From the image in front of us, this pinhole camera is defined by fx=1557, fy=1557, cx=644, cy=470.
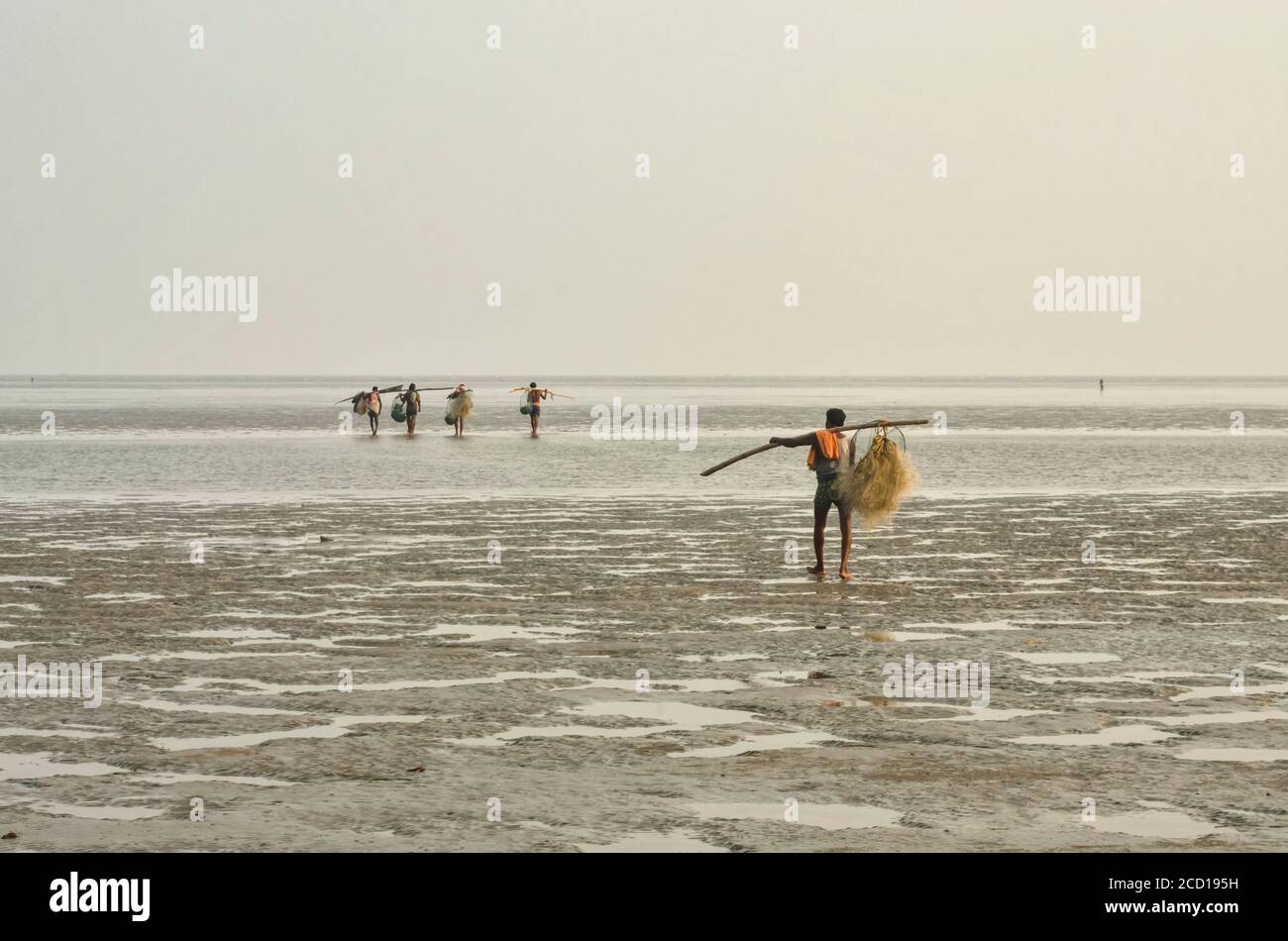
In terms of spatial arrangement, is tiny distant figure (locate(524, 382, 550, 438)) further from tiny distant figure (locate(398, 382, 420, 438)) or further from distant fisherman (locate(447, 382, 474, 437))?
tiny distant figure (locate(398, 382, 420, 438))

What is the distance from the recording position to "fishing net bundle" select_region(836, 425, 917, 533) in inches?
691

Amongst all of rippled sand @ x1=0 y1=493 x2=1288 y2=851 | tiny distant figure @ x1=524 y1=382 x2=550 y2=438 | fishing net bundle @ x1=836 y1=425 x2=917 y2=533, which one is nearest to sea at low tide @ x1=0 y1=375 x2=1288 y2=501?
tiny distant figure @ x1=524 y1=382 x2=550 y2=438

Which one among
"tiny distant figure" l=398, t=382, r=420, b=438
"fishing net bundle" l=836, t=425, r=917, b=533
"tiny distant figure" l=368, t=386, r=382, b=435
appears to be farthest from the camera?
"tiny distant figure" l=368, t=386, r=382, b=435

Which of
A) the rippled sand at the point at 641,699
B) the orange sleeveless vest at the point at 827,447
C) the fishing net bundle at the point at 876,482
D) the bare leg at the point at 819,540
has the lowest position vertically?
the rippled sand at the point at 641,699

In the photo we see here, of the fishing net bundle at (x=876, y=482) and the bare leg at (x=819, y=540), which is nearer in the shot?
the bare leg at (x=819, y=540)

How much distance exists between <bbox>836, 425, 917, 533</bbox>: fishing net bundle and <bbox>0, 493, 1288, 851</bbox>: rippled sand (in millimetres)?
780

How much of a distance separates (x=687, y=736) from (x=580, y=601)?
6069 mm

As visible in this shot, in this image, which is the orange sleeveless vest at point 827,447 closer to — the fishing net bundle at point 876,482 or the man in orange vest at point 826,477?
the man in orange vest at point 826,477

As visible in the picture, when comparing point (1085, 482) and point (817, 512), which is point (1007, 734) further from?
point (1085, 482)

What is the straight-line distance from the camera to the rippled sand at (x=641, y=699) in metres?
7.80

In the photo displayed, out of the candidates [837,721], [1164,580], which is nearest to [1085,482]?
[1164,580]

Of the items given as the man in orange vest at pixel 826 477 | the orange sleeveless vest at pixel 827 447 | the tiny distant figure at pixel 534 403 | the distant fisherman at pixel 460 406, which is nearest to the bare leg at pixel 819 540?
the man in orange vest at pixel 826 477

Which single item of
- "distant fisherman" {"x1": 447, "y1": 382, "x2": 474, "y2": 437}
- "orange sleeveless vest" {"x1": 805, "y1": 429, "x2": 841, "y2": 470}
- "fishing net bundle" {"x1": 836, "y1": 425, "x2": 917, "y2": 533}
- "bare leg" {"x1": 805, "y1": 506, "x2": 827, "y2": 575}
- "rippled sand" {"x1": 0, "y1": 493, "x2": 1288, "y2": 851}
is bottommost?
"rippled sand" {"x1": 0, "y1": 493, "x2": 1288, "y2": 851}

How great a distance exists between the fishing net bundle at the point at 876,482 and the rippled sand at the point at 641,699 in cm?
78
